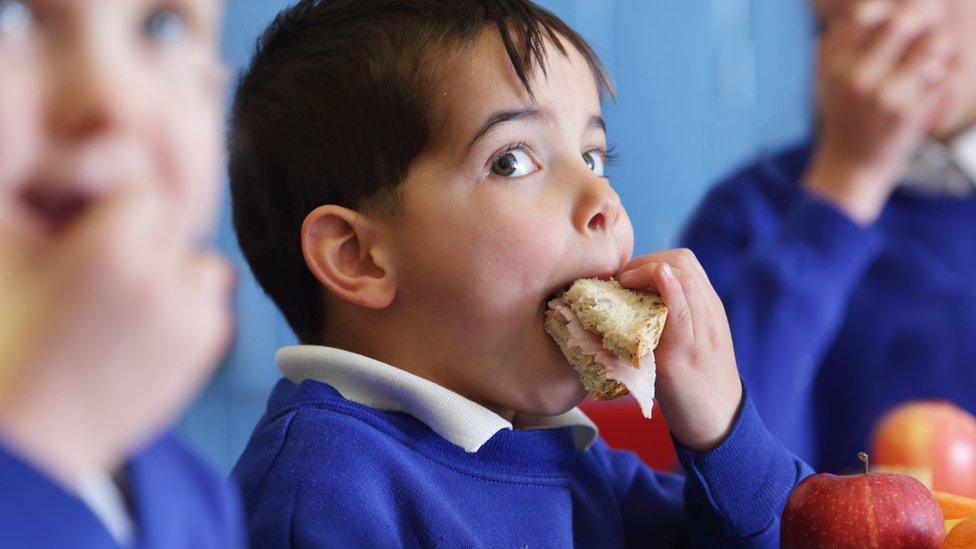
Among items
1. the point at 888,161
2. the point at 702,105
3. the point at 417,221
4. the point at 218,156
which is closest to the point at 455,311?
the point at 417,221

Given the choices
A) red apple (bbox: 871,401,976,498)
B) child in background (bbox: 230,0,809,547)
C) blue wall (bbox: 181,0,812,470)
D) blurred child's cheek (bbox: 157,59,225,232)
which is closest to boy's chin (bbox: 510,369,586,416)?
child in background (bbox: 230,0,809,547)

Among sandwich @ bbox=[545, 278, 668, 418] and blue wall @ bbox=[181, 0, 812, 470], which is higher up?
sandwich @ bbox=[545, 278, 668, 418]

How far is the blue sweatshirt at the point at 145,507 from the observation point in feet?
1.00

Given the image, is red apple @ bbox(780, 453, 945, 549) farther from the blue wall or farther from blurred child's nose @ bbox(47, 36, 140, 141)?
the blue wall

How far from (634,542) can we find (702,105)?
4.69 ft

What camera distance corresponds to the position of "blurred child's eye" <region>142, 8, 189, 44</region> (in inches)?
12.7

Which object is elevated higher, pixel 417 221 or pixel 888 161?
pixel 417 221

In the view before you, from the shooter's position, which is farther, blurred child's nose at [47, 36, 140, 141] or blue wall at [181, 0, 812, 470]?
blue wall at [181, 0, 812, 470]

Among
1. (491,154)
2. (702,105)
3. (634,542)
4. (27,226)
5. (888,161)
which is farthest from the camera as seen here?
(702,105)

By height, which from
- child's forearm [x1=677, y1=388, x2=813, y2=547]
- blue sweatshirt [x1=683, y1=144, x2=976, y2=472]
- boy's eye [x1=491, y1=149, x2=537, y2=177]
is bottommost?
blue sweatshirt [x1=683, y1=144, x2=976, y2=472]

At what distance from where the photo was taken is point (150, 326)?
311 millimetres

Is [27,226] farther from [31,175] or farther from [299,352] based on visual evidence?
[299,352]

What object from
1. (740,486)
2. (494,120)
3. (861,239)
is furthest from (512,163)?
(861,239)

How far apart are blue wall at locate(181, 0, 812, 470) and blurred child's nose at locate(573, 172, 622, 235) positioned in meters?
1.25
